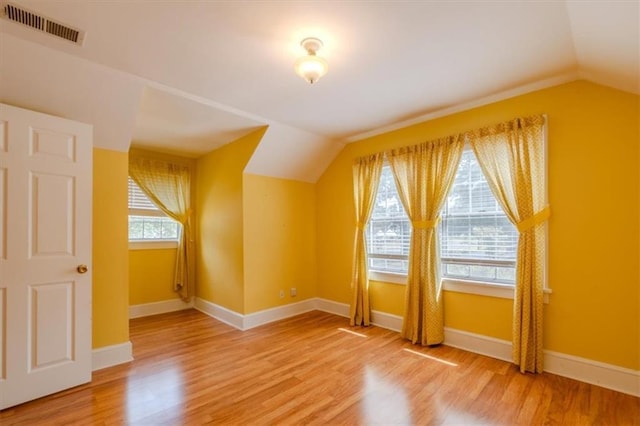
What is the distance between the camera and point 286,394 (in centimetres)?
230

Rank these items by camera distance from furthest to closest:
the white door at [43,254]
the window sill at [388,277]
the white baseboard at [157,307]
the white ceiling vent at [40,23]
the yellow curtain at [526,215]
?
the white baseboard at [157,307]
the window sill at [388,277]
the yellow curtain at [526,215]
the white door at [43,254]
the white ceiling vent at [40,23]

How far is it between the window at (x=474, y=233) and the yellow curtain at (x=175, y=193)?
387 cm

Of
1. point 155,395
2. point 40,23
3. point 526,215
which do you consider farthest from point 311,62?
point 155,395

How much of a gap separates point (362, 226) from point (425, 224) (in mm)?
943

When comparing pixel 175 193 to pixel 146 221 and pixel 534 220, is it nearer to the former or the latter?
pixel 146 221

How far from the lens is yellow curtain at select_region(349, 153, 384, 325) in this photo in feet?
12.8

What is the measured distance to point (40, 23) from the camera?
184 cm

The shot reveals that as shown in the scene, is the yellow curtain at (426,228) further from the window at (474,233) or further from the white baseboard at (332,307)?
the white baseboard at (332,307)

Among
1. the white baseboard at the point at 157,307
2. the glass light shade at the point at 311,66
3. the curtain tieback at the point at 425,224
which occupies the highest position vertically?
the glass light shade at the point at 311,66

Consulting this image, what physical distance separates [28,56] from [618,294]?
4.86 m

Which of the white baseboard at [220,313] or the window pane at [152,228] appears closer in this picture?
the white baseboard at [220,313]

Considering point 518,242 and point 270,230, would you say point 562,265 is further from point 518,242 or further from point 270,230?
point 270,230

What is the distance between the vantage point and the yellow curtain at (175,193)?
4.36 m

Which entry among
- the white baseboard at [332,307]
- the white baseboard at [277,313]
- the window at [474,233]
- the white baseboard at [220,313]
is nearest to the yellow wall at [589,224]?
the window at [474,233]
